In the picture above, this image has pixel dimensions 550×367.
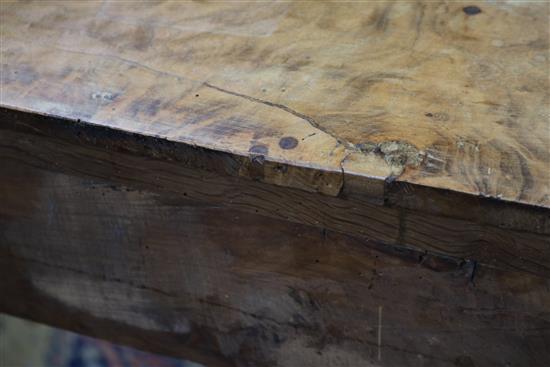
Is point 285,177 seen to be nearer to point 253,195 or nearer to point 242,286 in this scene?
point 253,195

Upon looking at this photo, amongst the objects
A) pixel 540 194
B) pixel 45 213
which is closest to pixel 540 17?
pixel 540 194

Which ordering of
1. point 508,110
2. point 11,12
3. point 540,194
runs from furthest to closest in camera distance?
point 11,12 → point 508,110 → point 540,194

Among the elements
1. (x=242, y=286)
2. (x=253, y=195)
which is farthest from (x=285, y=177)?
(x=242, y=286)

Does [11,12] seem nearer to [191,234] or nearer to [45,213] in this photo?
[45,213]

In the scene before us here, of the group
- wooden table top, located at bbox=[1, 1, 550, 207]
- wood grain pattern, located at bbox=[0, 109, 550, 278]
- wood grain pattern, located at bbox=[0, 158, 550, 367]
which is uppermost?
wooden table top, located at bbox=[1, 1, 550, 207]

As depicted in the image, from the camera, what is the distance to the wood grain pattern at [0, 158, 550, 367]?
68cm

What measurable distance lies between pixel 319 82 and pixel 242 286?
0.74ft

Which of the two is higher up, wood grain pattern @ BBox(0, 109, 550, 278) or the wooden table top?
the wooden table top

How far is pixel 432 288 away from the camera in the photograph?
27.0 inches

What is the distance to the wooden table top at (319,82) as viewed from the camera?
62 cm

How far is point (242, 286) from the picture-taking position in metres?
0.78

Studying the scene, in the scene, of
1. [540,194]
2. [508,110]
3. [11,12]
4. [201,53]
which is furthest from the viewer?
[11,12]

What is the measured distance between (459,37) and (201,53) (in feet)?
0.93

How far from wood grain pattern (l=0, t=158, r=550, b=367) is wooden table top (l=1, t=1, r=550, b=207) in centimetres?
9
